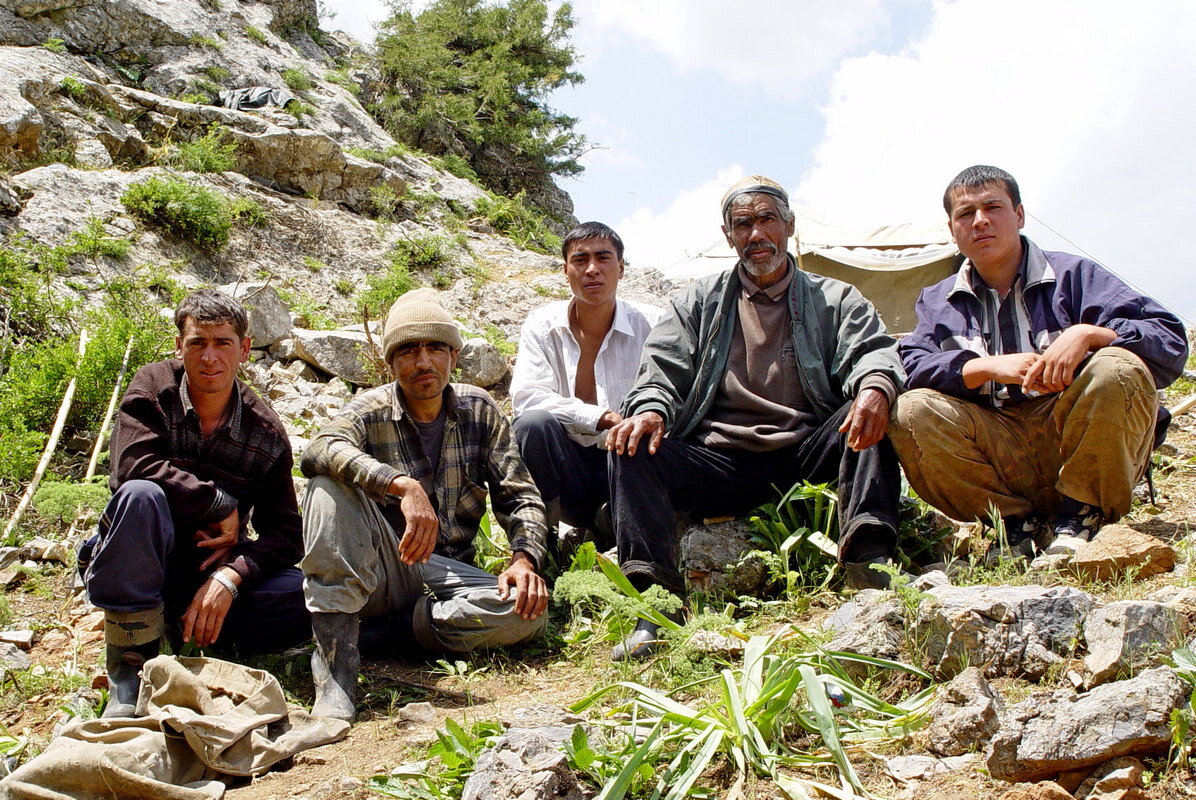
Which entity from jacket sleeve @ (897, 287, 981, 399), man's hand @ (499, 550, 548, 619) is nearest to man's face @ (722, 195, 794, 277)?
jacket sleeve @ (897, 287, 981, 399)

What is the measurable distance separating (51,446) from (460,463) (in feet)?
9.70

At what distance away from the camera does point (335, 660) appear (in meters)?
2.66

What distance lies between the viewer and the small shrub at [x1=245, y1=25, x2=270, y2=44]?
15164mm

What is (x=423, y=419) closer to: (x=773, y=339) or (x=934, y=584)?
(x=773, y=339)

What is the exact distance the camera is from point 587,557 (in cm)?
325

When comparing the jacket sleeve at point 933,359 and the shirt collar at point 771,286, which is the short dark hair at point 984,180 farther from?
the shirt collar at point 771,286

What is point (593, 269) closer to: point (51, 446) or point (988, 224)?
point (988, 224)

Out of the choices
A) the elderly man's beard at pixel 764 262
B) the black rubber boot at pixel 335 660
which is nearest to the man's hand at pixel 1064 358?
the elderly man's beard at pixel 764 262

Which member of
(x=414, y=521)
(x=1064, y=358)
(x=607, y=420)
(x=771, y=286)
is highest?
(x=771, y=286)

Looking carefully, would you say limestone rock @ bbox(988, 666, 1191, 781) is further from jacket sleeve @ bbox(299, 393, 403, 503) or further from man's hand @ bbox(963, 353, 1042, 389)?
jacket sleeve @ bbox(299, 393, 403, 503)

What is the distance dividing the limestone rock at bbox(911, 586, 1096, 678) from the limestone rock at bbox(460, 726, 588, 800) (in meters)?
1.01

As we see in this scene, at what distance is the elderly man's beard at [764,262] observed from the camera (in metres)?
3.50

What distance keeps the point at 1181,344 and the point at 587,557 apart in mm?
2198

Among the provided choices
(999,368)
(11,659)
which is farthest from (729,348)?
(11,659)
